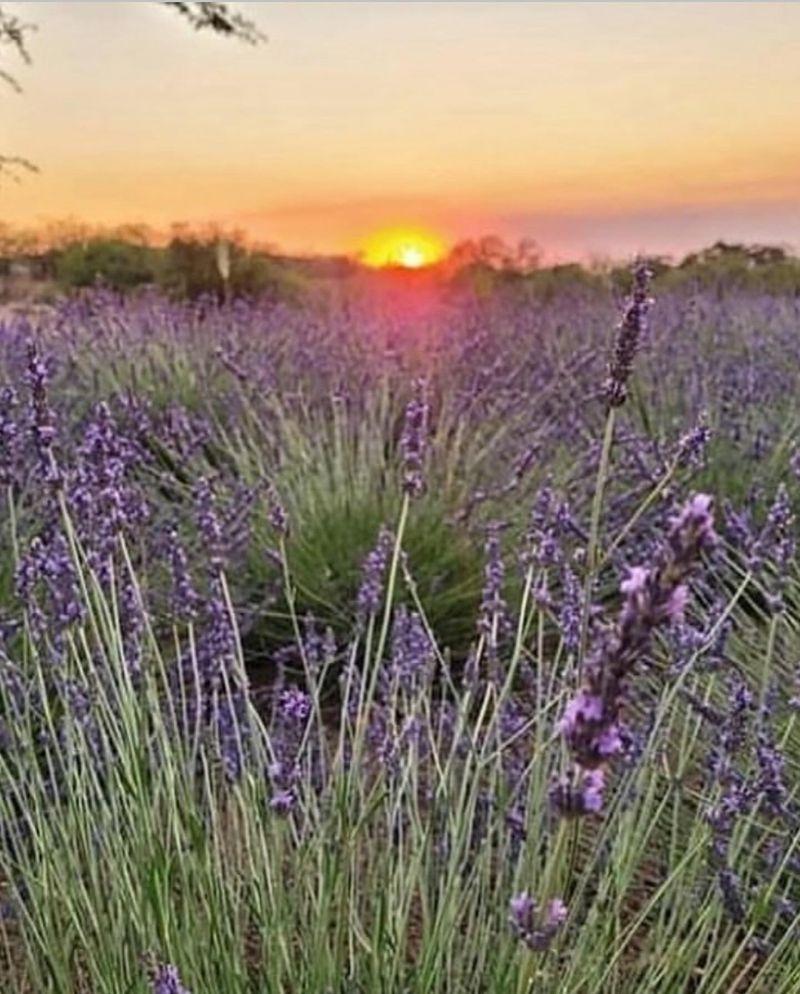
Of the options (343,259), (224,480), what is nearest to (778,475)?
(224,480)

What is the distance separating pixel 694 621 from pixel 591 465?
792 mm

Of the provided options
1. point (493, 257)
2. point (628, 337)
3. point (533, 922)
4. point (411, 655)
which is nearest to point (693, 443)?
point (628, 337)

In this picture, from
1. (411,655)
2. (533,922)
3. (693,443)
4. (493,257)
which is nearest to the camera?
(533,922)

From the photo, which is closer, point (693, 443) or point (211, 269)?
point (693, 443)

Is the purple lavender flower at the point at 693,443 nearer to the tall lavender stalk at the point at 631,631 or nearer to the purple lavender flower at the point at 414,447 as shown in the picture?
the purple lavender flower at the point at 414,447

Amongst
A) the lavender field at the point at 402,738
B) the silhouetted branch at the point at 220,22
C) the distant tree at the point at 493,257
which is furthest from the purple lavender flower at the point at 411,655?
the distant tree at the point at 493,257

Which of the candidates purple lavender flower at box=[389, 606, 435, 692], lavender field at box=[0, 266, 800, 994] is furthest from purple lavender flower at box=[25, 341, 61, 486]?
purple lavender flower at box=[389, 606, 435, 692]

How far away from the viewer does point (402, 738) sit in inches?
64.6

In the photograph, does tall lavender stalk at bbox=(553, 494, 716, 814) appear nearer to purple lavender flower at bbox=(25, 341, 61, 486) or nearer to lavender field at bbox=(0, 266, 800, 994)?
lavender field at bbox=(0, 266, 800, 994)

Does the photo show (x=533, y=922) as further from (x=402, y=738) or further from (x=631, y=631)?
(x=402, y=738)

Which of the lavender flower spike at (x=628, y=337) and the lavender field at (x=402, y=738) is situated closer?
the lavender flower spike at (x=628, y=337)

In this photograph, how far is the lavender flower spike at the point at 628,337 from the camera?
1.00m

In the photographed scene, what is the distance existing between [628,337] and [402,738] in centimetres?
77

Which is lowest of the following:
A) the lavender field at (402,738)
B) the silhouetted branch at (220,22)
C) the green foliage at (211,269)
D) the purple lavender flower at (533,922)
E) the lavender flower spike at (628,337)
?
the lavender field at (402,738)
